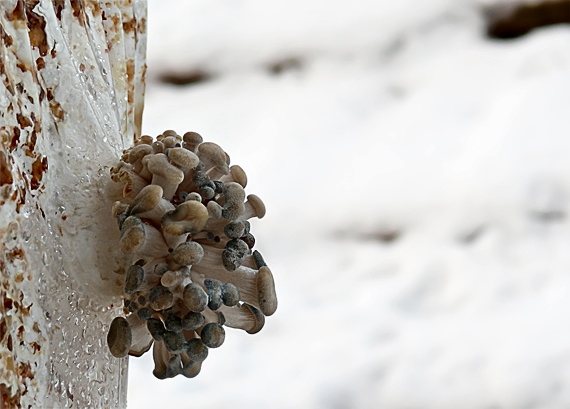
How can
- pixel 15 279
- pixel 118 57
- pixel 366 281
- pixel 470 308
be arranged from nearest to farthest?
pixel 15 279
pixel 118 57
pixel 470 308
pixel 366 281

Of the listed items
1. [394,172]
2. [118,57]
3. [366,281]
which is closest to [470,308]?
[366,281]

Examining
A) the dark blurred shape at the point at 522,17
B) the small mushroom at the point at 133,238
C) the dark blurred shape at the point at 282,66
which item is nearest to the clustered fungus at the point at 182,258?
the small mushroom at the point at 133,238

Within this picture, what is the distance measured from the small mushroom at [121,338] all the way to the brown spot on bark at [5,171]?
123 mm

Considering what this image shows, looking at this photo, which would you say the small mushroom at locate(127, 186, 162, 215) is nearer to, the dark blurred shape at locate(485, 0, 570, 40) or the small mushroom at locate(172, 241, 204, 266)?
the small mushroom at locate(172, 241, 204, 266)

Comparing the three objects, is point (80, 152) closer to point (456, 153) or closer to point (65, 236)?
point (65, 236)

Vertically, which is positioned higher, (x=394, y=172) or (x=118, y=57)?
(x=394, y=172)

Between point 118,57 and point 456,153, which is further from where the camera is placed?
point 456,153

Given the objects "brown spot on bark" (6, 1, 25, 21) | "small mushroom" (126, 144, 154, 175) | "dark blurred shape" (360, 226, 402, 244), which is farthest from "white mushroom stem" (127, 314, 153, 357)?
"dark blurred shape" (360, 226, 402, 244)

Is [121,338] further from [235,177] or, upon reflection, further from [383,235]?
[383,235]

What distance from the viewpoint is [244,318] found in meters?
0.49

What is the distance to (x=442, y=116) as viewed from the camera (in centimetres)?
184

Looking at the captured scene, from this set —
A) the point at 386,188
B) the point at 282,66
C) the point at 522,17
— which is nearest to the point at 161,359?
the point at 386,188

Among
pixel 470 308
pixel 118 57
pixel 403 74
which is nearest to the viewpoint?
pixel 118 57

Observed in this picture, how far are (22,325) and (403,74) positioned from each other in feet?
5.38
